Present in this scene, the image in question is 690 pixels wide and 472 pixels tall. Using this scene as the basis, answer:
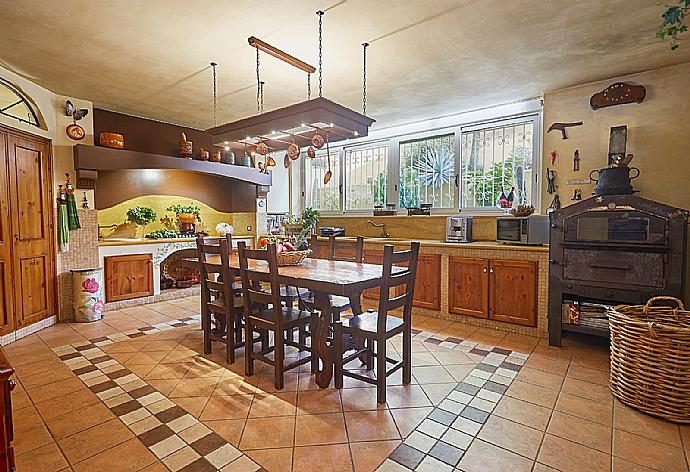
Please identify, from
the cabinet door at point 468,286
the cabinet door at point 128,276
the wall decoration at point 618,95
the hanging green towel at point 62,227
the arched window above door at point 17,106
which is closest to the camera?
the wall decoration at point 618,95

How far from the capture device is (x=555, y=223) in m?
3.49

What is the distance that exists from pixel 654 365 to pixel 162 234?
229 inches

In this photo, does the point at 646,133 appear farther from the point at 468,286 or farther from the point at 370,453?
the point at 370,453

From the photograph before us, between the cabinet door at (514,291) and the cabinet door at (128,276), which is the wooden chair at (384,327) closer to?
the cabinet door at (514,291)

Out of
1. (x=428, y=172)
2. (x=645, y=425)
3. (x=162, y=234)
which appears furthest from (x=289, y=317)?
(x=162, y=234)

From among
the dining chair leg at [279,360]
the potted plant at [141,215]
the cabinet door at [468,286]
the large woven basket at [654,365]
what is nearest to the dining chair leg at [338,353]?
the dining chair leg at [279,360]

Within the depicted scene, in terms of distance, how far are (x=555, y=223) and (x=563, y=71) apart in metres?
1.47

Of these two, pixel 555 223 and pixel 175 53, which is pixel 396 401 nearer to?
pixel 555 223

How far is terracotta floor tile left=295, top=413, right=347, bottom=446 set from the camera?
6.80ft

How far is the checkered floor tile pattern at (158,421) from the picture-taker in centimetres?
191

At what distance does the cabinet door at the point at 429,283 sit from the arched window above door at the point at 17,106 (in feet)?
15.2

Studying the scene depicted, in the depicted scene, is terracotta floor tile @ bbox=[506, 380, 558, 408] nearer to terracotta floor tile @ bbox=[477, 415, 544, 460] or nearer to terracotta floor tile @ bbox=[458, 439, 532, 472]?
terracotta floor tile @ bbox=[477, 415, 544, 460]

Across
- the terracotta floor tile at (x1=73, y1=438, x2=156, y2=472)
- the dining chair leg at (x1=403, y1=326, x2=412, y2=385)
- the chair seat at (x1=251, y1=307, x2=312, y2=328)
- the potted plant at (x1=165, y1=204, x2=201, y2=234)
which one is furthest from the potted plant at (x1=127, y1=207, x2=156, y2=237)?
the dining chair leg at (x1=403, y1=326, x2=412, y2=385)

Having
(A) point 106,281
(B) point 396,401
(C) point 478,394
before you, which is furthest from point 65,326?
(C) point 478,394
